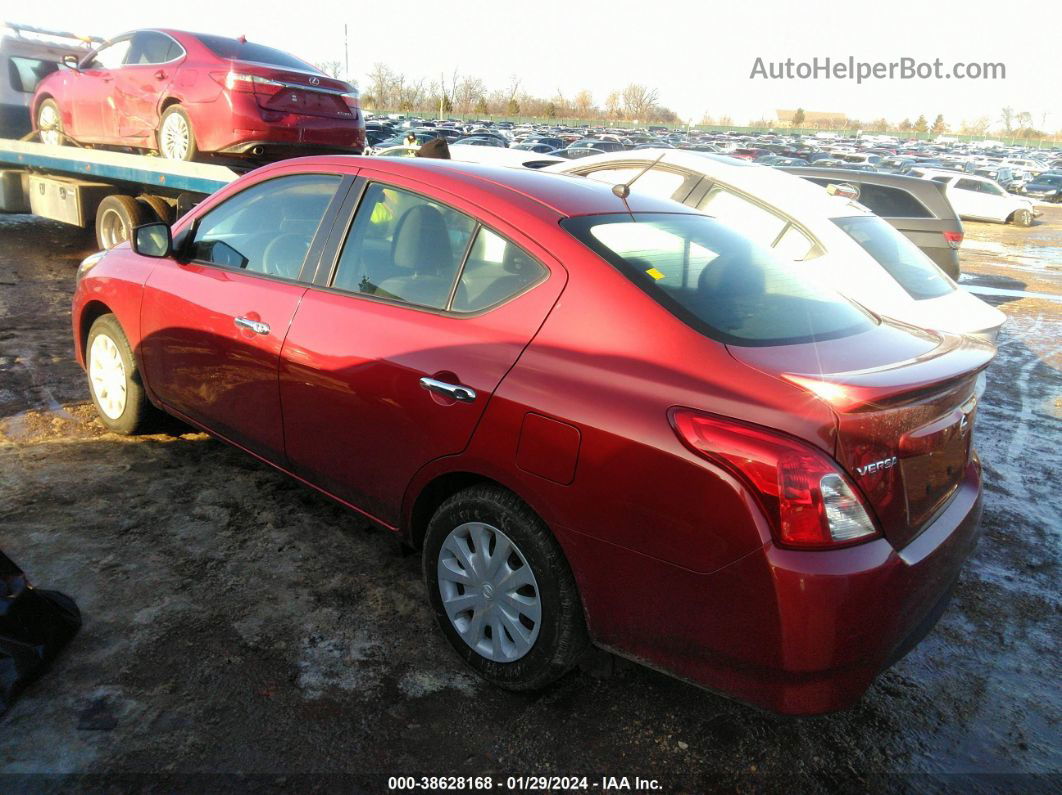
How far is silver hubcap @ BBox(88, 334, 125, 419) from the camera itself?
14.1 ft

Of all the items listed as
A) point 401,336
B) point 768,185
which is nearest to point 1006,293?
point 768,185

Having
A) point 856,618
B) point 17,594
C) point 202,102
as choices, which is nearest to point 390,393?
point 17,594

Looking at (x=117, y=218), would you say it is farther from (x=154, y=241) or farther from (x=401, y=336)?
(x=401, y=336)

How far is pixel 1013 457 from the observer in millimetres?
5129

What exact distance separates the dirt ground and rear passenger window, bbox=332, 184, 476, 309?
1234 mm

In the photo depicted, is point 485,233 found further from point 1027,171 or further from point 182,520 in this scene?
point 1027,171

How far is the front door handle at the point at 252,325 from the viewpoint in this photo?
3223mm

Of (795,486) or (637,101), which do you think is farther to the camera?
(637,101)

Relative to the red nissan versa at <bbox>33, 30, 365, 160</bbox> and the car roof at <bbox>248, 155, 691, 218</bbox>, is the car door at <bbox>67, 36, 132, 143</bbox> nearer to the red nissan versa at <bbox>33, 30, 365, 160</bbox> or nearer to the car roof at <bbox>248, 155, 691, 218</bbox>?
the red nissan versa at <bbox>33, 30, 365, 160</bbox>

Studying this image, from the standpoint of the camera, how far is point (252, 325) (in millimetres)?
3273

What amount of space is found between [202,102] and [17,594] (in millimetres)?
6298

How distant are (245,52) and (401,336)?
6274 millimetres

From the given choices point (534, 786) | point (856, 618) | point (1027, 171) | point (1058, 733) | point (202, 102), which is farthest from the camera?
point (1027, 171)

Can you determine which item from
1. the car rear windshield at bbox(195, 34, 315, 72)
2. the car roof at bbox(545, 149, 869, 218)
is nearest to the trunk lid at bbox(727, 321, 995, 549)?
the car roof at bbox(545, 149, 869, 218)
